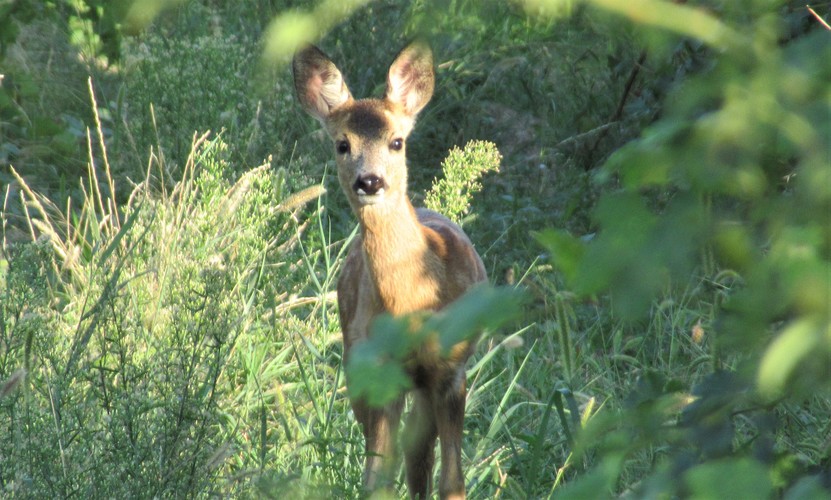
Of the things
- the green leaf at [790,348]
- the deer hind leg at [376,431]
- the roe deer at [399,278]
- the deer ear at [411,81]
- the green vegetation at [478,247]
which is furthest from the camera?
the deer ear at [411,81]

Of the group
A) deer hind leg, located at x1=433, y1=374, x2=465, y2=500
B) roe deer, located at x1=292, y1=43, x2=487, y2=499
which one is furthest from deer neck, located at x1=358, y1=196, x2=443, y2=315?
deer hind leg, located at x1=433, y1=374, x2=465, y2=500

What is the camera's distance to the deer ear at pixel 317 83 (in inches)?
200

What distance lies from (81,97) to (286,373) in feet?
13.2

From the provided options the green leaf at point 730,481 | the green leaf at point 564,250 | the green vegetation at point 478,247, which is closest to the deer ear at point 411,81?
the green vegetation at point 478,247

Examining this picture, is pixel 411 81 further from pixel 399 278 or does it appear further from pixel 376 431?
pixel 376 431

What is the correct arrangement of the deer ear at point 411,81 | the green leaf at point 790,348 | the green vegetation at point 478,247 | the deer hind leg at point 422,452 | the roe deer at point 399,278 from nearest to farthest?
the green leaf at point 790,348 → the green vegetation at point 478,247 → the roe deer at point 399,278 → the deer hind leg at point 422,452 → the deer ear at point 411,81

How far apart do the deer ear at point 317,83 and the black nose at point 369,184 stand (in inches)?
26.8

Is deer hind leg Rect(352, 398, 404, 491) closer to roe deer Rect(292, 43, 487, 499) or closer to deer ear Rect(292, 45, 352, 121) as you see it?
roe deer Rect(292, 43, 487, 499)

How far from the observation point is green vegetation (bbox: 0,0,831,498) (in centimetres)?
115

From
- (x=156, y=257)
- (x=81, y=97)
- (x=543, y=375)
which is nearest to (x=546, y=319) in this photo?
(x=543, y=375)

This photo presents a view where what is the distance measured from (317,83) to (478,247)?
191 cm

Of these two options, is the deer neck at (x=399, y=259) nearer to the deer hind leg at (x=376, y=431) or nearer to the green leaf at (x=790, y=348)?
the deer hind leg at (x=376, y=431)

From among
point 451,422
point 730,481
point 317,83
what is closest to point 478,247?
point 317,83

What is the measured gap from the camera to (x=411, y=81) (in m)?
5.20
